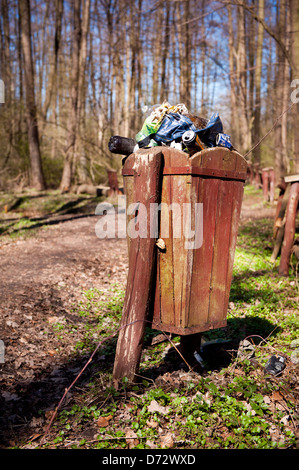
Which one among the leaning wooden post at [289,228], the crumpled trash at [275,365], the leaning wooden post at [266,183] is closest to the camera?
the crumpled trash at [275,365]

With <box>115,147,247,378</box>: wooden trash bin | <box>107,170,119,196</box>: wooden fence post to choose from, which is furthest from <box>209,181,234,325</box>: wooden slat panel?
<box>107,170,119,196</box>: wooden fence post

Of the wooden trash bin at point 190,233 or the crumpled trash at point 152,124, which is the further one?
the crumpled trash at point 152,124

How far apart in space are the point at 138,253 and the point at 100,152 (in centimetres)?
1387

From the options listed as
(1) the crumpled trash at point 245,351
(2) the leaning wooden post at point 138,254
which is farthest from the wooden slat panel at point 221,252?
(1) the crumpled trash at point 245,351

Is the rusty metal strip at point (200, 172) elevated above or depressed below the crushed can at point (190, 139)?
below

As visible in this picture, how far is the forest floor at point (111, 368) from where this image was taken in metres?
2.42

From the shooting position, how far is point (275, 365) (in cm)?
296

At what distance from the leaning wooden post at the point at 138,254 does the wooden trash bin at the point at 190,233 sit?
10mm

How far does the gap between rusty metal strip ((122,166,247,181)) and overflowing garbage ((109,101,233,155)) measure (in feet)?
0.64

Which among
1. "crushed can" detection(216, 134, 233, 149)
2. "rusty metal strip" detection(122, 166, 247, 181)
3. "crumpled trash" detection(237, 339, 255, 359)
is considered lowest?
"crumpled trash" detection(237, 339, 255, 359)

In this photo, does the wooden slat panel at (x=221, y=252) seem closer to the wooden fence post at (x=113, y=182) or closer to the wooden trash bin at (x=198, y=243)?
the wooden trash bin at (x=198, y=243)

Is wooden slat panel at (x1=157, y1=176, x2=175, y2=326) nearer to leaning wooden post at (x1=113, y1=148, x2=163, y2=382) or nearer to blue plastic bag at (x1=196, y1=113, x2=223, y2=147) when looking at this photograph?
leaning wooden post at (x1=113, y1=148, x2=163, y2=382)

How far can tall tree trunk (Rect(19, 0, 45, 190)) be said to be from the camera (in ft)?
49.9
